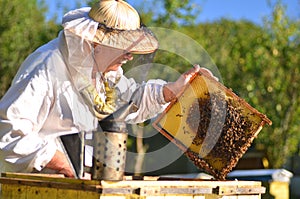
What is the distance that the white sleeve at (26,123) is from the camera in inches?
108

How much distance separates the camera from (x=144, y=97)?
339 cm

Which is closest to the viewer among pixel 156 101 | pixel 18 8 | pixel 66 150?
pixel 66 150

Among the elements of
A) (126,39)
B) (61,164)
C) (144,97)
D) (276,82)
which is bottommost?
(61,164)

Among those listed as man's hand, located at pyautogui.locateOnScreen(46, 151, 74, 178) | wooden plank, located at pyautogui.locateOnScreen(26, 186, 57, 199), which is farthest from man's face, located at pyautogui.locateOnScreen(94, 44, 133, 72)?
wooden plank, located at pyautogui.locateOnScreen(26, 186, 57, 199)

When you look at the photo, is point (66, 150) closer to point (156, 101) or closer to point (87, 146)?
point (87, 146)

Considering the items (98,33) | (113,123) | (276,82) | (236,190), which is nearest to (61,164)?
(113,123)

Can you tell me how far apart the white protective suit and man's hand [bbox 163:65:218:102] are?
17.2 inches

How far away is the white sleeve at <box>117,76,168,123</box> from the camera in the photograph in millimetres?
3369

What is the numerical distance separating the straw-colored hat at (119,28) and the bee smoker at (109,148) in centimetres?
59

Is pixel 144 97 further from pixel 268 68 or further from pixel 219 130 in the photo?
pixel 268 68

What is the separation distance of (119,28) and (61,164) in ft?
2.13

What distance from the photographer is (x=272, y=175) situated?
7.32 metres

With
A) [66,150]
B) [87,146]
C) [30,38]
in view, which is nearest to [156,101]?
[87,146]

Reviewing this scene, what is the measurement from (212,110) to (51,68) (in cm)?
74
